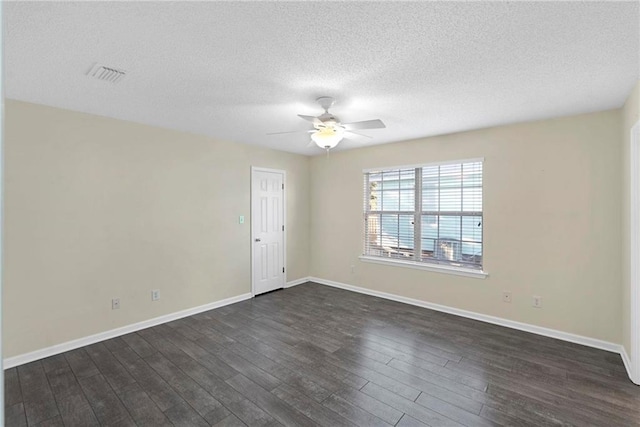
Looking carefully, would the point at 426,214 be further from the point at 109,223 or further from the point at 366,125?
the point at 109,223

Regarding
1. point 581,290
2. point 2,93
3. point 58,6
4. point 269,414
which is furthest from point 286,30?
point 581,290

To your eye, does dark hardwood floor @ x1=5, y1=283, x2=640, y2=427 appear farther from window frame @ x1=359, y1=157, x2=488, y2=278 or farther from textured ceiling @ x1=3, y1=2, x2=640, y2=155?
textured ceiling @ x1=3, y1=2, x2=640, y2=155

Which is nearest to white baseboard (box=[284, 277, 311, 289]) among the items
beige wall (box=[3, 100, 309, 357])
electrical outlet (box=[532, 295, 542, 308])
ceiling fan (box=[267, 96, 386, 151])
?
beige wall (box=[3, 100, 309, 357])

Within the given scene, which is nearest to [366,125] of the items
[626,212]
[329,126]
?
[329,126]

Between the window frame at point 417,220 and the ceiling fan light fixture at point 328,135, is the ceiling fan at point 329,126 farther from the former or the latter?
the window frame at point 417,220

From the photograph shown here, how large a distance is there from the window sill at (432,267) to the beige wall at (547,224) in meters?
0.07

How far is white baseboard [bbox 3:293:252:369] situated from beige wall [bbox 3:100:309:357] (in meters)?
0.06

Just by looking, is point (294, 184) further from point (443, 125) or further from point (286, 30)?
point (286, 30)

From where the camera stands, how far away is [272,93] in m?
2.70

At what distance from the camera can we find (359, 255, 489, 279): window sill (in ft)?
13.0

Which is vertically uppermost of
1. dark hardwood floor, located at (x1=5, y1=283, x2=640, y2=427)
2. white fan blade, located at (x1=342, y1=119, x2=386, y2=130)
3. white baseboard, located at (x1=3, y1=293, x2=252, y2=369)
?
white fan blade, located at (x1=342, y1=119, x2=386, y2=130)

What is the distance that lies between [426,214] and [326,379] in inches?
109

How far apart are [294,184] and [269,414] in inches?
157

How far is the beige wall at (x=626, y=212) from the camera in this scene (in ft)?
8.84
